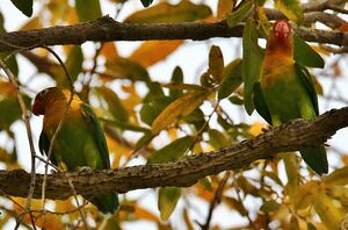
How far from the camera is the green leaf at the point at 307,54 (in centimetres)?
239

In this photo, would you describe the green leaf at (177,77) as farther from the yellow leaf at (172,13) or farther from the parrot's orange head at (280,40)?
the parrot's orange head at (280,40)

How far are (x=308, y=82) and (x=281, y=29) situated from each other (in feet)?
0.73

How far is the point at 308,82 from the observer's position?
278 centimetres

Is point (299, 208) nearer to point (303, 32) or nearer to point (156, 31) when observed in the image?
point (303, 32)

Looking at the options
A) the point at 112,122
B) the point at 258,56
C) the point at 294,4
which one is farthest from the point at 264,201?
the point at 294,4

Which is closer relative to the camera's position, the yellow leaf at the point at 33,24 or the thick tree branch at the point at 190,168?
the thick tree branch at the point at 190,168

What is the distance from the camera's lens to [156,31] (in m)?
2.47

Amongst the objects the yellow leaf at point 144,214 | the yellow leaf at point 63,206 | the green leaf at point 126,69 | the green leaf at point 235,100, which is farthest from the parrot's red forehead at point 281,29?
the yellow leaf at point 144,214

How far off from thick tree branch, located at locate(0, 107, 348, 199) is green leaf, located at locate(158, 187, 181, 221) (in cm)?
66

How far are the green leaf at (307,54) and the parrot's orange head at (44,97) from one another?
4.20 ft

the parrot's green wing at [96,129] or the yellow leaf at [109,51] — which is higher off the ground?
the yellow leaf at [109,51]

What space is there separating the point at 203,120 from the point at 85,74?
59cm

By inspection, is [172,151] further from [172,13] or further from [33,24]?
[33,24]

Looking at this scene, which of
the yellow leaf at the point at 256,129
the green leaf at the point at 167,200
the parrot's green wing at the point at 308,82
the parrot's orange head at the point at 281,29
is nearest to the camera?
the parrot's orange head at the point at 281,29
